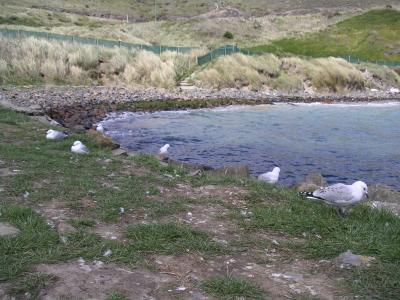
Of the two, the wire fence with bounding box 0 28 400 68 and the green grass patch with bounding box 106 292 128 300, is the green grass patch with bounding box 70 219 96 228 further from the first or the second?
the wire fence with bounding box 0 28 400 68

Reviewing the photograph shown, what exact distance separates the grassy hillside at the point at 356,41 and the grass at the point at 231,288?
48.2 m

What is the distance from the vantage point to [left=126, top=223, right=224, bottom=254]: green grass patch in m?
5.06

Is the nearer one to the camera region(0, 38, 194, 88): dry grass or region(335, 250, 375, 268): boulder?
region(335, 250, 375, 268): boulder

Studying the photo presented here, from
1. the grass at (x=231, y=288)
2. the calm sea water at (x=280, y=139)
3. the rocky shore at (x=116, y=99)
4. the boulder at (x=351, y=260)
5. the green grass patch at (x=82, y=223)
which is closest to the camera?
the grass at (x=231, y=288)

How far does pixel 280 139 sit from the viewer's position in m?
17.2

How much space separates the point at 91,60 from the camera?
91.8 feet

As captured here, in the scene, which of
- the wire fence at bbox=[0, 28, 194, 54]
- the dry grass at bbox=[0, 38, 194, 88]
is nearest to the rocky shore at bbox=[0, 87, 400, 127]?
the dry grass at bbox=[0, 38, 194, 88]

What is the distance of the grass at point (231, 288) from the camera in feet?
13.6

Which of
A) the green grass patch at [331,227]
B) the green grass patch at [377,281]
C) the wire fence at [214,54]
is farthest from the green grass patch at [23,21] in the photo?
the green grass patch at [377,281]

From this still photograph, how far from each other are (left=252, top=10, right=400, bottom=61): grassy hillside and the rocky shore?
22.2 metres

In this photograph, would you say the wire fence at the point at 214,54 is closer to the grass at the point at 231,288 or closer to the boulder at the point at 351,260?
the boulder at the point at 351,260

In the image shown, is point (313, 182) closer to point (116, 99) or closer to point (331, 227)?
point (331, 227)

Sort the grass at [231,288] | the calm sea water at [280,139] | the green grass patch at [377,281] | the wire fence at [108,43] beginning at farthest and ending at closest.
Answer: the wire fence at [108,43] < the calm sea water at [280,139] < the green grass patch at [377,281] < the grass at [231,288]

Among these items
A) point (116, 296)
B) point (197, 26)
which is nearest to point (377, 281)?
point (116, 296)
